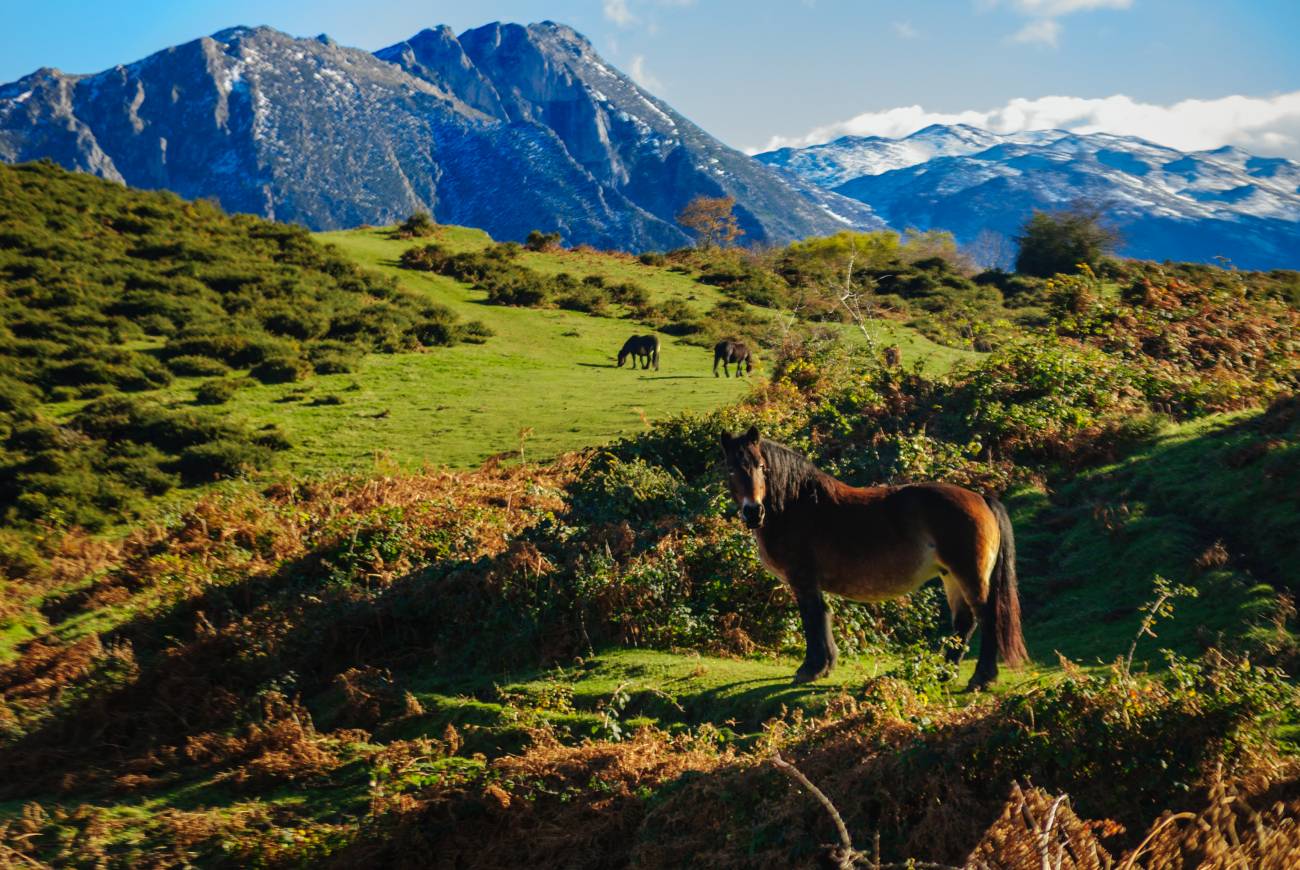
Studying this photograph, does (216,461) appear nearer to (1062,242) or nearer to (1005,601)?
(1005,601)

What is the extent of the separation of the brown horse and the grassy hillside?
498 mm

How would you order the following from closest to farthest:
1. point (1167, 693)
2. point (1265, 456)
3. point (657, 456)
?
point (1167, 693)
point (1265, 456)
point (657, 456)

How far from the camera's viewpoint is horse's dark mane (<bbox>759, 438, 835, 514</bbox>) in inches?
309

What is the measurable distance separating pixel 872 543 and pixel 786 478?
0.94m

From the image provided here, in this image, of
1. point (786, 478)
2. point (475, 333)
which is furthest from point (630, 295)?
point (786, 478)

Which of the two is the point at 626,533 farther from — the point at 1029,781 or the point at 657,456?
the point at 1029,781

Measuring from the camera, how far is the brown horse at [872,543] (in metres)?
7.41

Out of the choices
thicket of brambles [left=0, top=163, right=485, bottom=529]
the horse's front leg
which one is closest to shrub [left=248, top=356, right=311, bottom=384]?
thicket of brambles [left=0, top=163, right=485, bottom=529]

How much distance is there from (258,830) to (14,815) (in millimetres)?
2406

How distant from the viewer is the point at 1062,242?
48.4 metres

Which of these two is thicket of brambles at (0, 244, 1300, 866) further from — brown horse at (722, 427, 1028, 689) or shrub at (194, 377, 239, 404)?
shrub at (194, 377, 239, 404)

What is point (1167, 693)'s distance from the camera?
15.8 ft

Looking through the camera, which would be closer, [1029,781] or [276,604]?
[1029,781]

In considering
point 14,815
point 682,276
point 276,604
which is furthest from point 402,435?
point 682,276
